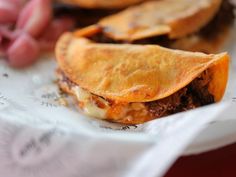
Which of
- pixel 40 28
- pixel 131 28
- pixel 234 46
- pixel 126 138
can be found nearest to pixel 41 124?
pixel 126 138

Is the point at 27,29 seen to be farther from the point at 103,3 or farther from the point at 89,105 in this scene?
the point at 89,105

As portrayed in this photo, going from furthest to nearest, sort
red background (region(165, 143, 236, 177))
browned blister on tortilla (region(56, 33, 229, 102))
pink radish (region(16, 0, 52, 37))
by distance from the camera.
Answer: pink radish (region(16, 0, 52, 37)) → browned blister on tortilla (region(56, 33, 229, 102)) → red background (region(165, 143, 236, 177))

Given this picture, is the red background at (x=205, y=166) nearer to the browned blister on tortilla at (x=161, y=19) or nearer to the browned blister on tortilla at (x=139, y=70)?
the browned blister on tortilla at (x=139, y=70)

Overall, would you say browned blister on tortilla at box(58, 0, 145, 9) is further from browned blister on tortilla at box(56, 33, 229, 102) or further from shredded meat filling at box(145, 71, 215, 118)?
shredded meat filling at box(145, 71, 215, 118)

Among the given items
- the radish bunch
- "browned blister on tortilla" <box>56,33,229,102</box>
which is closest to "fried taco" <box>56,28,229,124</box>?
"browned blister on tortilla" <box>56,33,229,102</box>

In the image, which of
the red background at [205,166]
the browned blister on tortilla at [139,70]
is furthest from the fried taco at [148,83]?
the red background at [205,166]

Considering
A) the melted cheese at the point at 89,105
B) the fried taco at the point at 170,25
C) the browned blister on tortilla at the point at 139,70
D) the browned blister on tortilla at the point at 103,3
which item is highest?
the browned blister on tortilla at the point at 103,3

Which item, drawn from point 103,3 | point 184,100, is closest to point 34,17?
point 103,3
